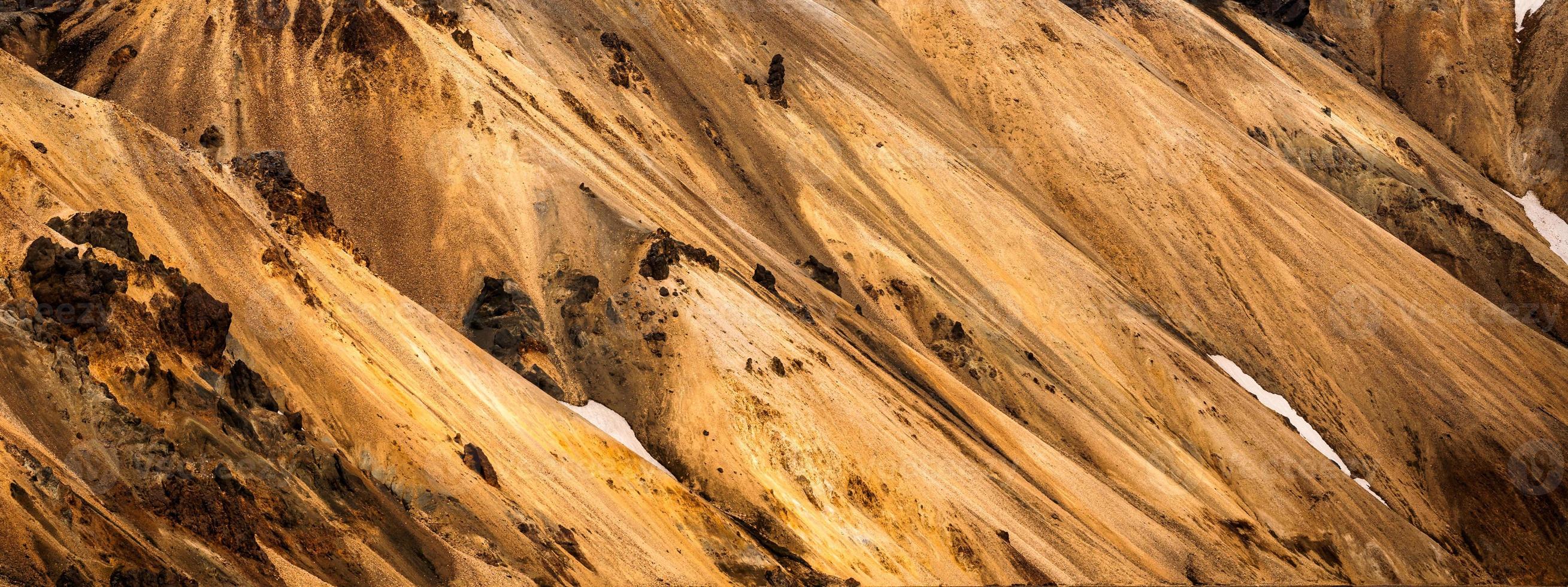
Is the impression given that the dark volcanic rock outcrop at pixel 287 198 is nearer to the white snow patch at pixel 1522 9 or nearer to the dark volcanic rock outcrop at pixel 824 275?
the dark volcanic rock outcrop at pixel 824 275

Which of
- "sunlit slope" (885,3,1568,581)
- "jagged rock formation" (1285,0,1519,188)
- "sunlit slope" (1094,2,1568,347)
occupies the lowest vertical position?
"sunlit slope" (885,3,1568,581)

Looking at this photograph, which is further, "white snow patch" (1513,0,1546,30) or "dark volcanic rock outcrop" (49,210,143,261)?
"white snow patch" (1513,0,1546,30)

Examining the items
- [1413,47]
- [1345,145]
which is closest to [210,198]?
[1345,145]

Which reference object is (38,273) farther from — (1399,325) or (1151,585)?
(1399,325)

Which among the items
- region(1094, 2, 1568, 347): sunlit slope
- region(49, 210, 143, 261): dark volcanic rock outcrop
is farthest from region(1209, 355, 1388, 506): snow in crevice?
region(49, 210, 143, 261): dark volcanic rock outcrop

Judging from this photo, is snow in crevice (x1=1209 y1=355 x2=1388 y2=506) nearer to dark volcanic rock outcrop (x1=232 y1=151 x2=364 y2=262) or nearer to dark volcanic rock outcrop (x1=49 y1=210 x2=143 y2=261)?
dark volcanic rock outcrop (x1=232 y1=151 x2=364 y2=262)

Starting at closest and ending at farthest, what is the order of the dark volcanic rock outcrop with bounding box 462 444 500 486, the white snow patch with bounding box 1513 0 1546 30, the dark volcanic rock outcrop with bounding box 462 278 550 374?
the dark volcanic rock outcrop with bounding box 462 444 500 486
the dark volcanic rock outcrop with bounding box 462 278 550 374
the white snow patch with bounding box 1513 0 1546 30

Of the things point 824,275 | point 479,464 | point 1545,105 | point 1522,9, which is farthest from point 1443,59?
point 479,464
